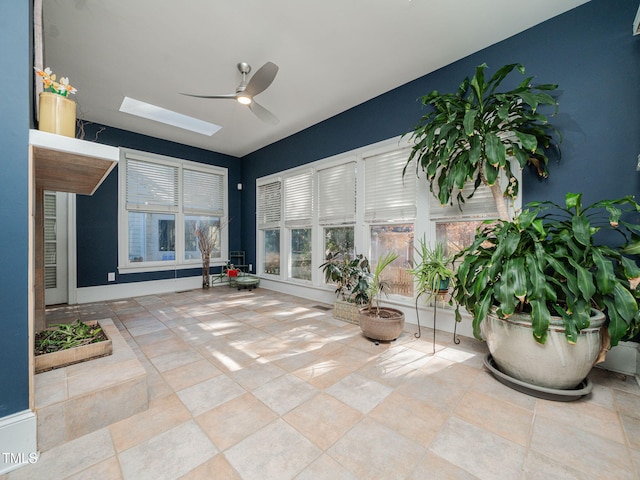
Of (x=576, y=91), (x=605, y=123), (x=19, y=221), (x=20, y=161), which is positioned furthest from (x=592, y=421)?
(x=20, y=161)

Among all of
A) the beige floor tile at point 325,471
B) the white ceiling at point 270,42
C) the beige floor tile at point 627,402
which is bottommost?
the beige floor tile at point 627,402

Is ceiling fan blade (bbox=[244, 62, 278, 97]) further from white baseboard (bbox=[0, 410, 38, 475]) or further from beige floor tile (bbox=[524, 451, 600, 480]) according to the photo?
beige floor tile (bbox=[524, 451, 600, 480])

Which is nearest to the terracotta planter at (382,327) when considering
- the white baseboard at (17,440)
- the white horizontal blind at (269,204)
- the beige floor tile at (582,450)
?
the beige floor tile at (582,450)

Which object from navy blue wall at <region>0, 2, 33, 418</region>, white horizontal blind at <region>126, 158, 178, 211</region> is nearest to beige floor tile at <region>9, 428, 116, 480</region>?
navy blue wall at <region>0, 2, 33, 418</region>

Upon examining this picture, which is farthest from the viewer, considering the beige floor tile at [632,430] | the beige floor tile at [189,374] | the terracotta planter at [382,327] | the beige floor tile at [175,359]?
the terracotta planter at [382,327]

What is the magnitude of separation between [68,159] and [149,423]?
5.48ft

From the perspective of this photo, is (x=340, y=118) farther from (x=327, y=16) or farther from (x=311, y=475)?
(x=311, y=475)

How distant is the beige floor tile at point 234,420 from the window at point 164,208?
14.2 feet

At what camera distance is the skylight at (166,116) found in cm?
402

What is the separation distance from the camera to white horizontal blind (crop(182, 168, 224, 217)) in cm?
552

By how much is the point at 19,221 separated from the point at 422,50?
3552 millimetres

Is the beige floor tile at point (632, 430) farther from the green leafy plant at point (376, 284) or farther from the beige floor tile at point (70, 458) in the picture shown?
the beige floor tile at point (70, 458)

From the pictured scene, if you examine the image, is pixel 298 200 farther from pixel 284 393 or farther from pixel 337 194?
pixel 284 393

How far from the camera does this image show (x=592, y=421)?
61.2 inches
